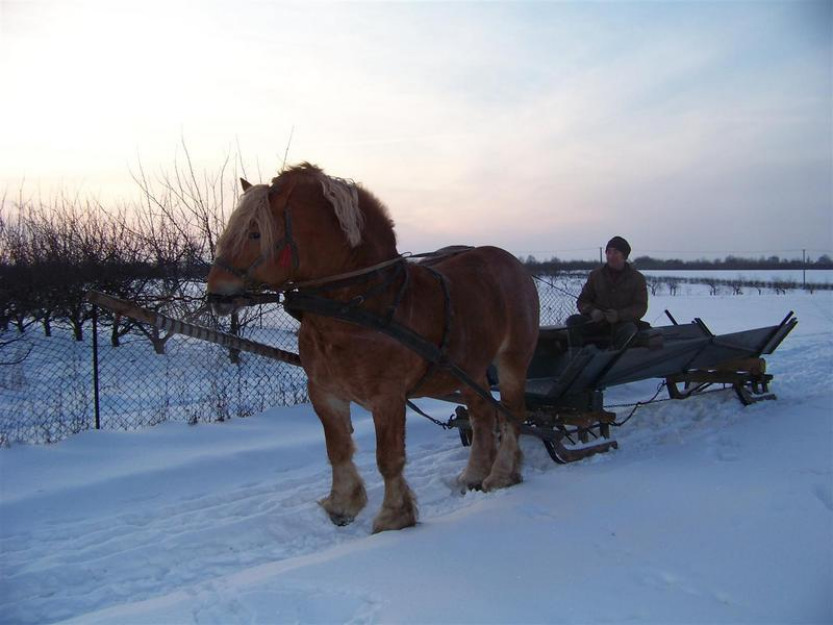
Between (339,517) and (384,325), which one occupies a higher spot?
(384,325)

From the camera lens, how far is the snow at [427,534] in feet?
8.38

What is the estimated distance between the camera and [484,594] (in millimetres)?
2641

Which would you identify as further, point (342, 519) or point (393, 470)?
point (342, 519)

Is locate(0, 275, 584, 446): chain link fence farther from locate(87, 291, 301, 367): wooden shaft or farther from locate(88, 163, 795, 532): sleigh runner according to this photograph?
locate(87, 291, 301, 367): wooden shaft

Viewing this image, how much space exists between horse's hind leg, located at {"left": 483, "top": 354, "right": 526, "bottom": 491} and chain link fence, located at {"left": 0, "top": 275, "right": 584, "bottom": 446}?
1.51 metres

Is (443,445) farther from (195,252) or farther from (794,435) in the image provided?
(195,252)

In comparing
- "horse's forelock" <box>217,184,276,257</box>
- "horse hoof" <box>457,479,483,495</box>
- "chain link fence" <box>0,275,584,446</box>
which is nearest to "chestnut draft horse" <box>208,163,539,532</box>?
"horse's forelock" <box>217,184,276,257</box>

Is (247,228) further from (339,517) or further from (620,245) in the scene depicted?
(620,245)

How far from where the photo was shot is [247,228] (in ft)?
10.1

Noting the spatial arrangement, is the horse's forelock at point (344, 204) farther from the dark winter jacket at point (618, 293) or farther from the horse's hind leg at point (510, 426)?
the dark winter jacket at point (618, 293)

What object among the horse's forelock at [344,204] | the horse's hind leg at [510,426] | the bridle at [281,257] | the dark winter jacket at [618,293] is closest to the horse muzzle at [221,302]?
the bridle at [281,257]

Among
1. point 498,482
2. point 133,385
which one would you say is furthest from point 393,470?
point 133,385

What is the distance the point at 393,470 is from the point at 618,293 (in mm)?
3307

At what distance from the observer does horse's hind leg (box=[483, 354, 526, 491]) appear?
4.49 meters
